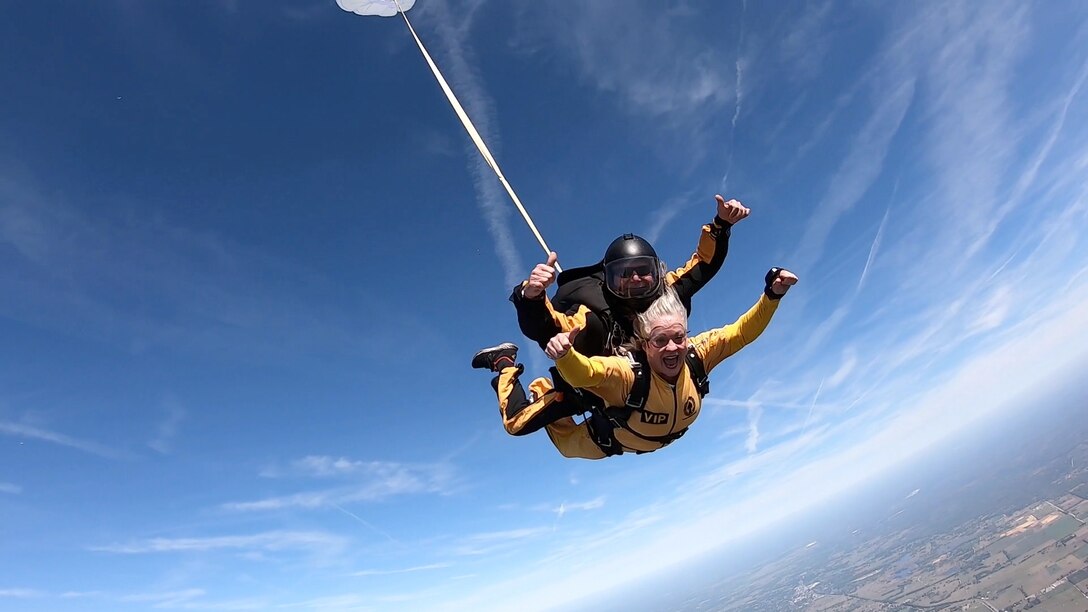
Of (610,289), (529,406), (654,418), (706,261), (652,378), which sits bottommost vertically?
(654,418)

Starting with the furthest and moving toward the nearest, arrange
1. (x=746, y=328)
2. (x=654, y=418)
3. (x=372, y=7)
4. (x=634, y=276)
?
(x=372, y=7)
(x=746, y=328)
(x=654, y=418)
(x=634, y=276)

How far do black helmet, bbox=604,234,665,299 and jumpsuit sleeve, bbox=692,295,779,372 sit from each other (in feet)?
1.86

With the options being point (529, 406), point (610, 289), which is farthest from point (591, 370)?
point (529, 406)

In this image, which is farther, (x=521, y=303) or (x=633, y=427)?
(x=633, y=427)

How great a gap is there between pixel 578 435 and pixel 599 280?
A: 1169 millimetres

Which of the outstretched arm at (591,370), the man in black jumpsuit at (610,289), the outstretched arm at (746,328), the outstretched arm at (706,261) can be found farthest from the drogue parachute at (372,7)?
the outstretched arm at (746,328)

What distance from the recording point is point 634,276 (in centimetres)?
272

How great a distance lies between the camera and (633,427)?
9.64ft

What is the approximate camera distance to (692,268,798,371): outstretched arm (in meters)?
2.89

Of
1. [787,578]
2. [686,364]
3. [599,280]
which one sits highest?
[599,280]

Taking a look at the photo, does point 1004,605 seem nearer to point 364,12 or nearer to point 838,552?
point 364,12

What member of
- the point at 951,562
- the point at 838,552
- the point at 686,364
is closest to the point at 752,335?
the point at 686,364

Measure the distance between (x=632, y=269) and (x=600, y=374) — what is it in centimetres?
60

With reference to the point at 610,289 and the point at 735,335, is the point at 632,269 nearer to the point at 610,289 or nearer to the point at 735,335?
the point at 610,289
